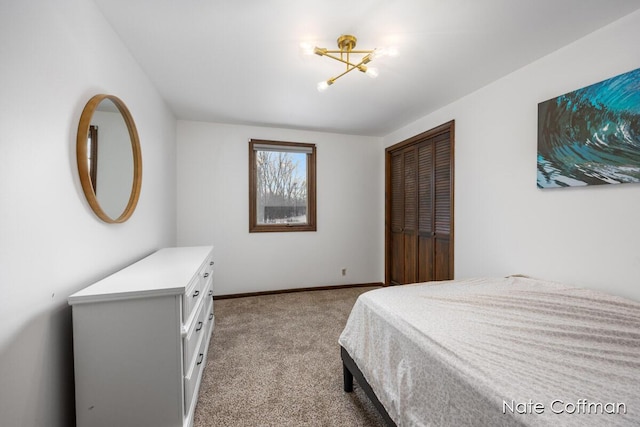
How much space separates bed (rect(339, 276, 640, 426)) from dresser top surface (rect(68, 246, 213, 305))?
3.49ft

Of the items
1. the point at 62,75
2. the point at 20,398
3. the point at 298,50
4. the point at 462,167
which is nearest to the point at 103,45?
the point at 62,75

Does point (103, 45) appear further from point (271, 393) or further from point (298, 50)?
point (271, 393)

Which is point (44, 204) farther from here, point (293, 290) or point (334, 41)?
point (293, 290)

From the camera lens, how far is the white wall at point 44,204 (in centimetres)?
94

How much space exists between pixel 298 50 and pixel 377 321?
191cm

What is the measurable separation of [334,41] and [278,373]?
7.89 feet

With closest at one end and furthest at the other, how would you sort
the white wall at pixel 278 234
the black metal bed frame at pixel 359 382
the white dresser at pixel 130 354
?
the white dresser at pixel 130 354 → the black metal bed frame at pixel 359 382 → the white wall at pixel 278 234

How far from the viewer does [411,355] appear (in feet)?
3.83

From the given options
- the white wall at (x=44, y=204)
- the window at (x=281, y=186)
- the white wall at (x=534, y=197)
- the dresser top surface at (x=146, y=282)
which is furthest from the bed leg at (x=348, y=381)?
the window at (x=281, y=186)

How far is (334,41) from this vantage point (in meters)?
1.84

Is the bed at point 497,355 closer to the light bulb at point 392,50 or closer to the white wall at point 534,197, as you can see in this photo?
the white wall at point 534,197

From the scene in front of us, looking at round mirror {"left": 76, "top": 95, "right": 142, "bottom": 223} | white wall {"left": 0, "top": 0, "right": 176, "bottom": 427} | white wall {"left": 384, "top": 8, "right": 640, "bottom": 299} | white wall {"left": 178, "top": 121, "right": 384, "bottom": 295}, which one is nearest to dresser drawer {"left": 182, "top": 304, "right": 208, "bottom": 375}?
white wall {"left": 0, "top": 0, "right": 176, "bottom": 427}

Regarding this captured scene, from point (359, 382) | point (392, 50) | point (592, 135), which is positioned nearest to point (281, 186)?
point (392, 50)

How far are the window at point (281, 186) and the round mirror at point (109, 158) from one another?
1.90 m
